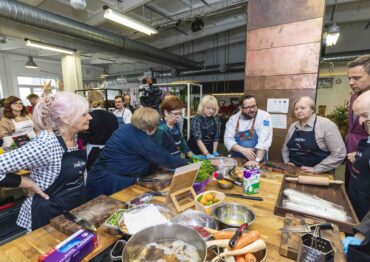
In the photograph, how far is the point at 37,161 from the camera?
3.90 feet

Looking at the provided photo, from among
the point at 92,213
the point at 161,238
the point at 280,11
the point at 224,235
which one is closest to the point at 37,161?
the point at 92,213

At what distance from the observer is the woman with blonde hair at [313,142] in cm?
186

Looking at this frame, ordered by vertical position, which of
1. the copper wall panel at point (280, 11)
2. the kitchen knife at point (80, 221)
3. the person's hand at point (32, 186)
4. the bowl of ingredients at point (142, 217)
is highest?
the copper wall panel at point (280, 11)

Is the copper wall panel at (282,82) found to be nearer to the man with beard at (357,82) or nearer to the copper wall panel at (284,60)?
the copper wall panel at (284,60)

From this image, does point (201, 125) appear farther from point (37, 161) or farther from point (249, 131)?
point (37, 161)

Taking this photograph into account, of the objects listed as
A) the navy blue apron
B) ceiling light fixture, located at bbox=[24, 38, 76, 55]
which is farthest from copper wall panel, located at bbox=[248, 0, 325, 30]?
ceiling light fixture, located at bbox=[24, 38, 76, 55]

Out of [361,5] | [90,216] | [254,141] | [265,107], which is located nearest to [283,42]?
[265,107]

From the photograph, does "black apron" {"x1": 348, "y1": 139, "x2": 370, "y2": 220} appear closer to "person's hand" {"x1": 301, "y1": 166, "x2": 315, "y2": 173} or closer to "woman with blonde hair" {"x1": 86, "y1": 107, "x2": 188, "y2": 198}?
"person's hand" {"x1": 301, "y1": 166, "x2": 315, "y2": 173}

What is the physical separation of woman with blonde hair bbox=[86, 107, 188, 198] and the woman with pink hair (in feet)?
1.12

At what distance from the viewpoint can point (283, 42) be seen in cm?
268

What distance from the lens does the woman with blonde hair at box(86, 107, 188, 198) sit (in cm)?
166

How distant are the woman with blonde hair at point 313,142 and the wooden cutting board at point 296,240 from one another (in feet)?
3.14

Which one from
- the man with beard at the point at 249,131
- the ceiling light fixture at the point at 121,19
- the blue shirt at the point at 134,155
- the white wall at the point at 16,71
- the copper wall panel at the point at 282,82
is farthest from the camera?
the white wall at the point at 16,71

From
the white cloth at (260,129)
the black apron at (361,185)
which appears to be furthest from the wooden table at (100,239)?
the white cloth at (260,129)
